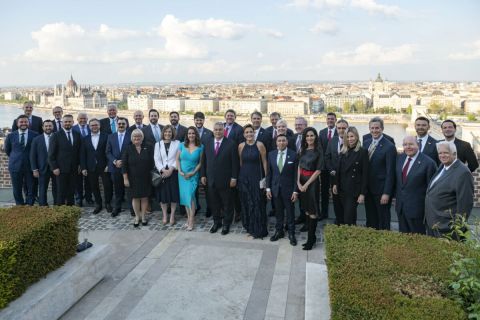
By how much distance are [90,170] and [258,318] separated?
12.9 ft

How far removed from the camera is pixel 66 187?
20.7ft

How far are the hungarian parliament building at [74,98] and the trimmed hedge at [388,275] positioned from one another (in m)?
107

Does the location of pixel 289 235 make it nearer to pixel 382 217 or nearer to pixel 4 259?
pixel 382 217

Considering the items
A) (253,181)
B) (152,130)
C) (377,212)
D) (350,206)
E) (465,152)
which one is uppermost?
(152,130)

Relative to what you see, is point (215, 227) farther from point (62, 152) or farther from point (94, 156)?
point (62, 152)

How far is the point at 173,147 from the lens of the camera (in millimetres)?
5746

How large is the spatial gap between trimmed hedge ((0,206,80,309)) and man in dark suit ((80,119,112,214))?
2.41 metres

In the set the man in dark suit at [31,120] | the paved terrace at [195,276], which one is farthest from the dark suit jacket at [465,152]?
the man in dark suit at [31,120]

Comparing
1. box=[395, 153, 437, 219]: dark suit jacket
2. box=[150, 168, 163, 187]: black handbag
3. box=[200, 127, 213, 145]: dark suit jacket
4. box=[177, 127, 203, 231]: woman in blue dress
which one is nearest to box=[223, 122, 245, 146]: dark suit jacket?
box=[200, 127, 213, 145]: dark suit jacket

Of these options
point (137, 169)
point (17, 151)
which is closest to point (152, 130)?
point (137, 169)

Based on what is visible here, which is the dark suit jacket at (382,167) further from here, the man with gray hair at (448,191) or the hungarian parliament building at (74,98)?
the hungarian parliament building at (74,98)

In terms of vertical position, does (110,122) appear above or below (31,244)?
above

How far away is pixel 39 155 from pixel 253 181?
3289 millimetres

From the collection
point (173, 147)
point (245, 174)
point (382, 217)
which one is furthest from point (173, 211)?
point (382, 217)
